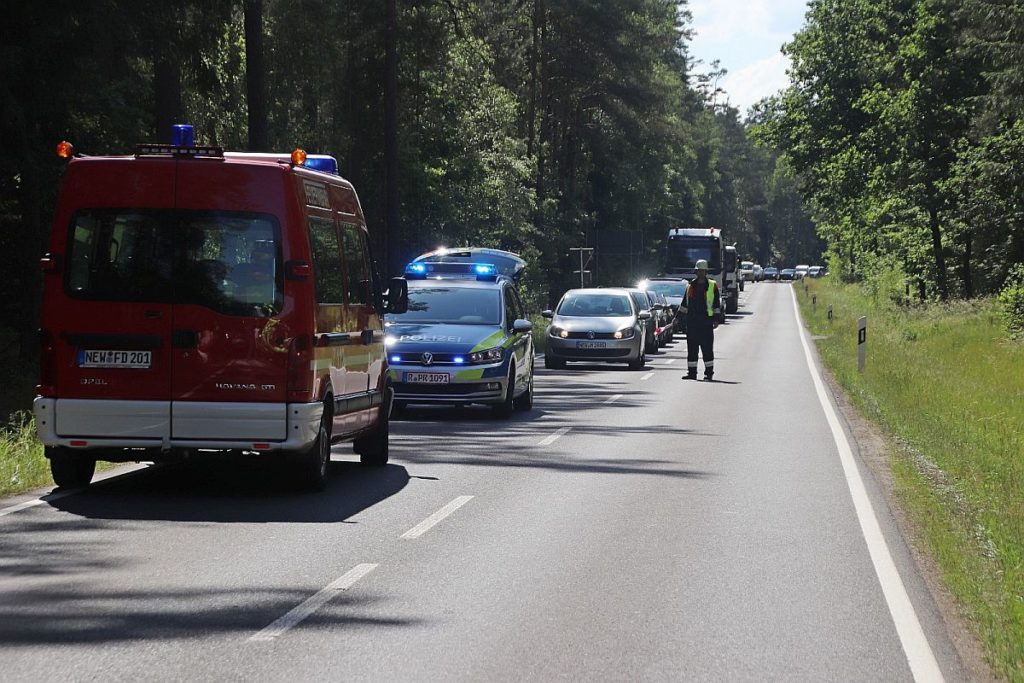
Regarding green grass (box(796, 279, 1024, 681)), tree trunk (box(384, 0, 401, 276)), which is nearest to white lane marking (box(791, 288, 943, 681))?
green grass (box(796, 279, 1024, 681))

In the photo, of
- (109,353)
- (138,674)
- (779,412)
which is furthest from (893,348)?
(138,674)

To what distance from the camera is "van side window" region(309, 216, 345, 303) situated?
39.3ft

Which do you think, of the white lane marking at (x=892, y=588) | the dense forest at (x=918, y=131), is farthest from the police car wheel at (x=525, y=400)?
the dense forest at (x=918, y=131)

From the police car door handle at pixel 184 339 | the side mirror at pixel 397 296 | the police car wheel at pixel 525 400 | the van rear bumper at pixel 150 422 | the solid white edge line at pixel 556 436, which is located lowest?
the solid white edge line at pixel 556 436

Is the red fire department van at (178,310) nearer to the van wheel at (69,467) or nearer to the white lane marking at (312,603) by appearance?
the van wheel at (69,467)

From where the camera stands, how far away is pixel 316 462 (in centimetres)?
1206

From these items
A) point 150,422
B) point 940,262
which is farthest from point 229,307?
point 940,262

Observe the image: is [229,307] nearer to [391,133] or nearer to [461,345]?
[461,345]

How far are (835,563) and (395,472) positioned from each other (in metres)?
5.40

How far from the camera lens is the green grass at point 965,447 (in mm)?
8492

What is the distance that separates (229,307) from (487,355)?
27.0 feet

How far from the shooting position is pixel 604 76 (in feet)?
211

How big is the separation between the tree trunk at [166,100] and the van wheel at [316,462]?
52.0 feet

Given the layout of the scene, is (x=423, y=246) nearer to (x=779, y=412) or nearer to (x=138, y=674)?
(x=779, y=412)
